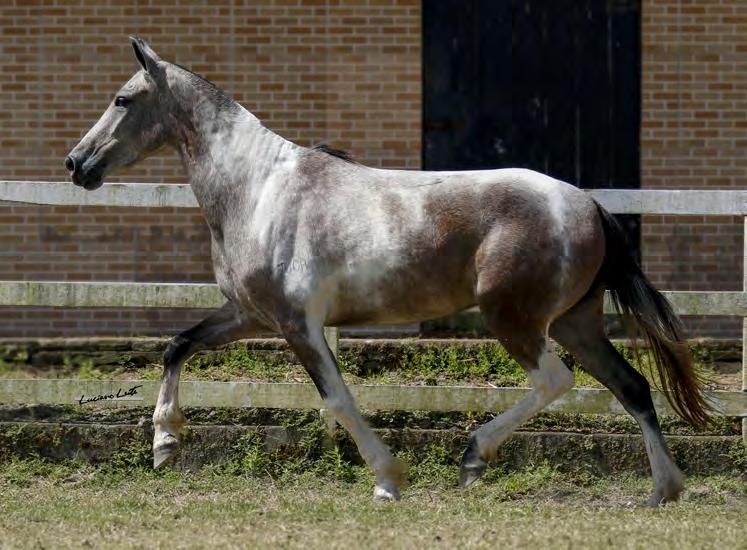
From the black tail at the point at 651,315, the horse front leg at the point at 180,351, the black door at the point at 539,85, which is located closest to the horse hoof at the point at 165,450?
the horse front leg at the point at 180,351

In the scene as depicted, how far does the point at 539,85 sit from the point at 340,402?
464 cm

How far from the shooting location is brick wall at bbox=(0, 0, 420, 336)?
1020cm

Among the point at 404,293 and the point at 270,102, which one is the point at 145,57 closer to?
the point at 404,293

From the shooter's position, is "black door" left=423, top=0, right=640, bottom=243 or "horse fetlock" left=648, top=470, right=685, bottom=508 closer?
"horse fetlock" left=648, top=470, right=685, bottom=508

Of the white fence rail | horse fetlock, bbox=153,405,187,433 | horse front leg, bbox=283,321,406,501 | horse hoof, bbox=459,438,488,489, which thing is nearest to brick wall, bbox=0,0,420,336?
the white fence rail

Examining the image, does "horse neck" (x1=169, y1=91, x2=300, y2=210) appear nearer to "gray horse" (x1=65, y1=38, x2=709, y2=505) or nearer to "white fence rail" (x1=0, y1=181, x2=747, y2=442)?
"gray horse" (x1=65, y1=38, x2=709, y2=505)

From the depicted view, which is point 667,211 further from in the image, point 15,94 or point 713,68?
point 15,94

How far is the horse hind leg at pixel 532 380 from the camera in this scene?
6227 millimetres

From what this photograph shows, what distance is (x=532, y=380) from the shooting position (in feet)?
20.8

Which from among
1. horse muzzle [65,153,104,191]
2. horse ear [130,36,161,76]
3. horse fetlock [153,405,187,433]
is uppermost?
horse ear [130,36,161,76]

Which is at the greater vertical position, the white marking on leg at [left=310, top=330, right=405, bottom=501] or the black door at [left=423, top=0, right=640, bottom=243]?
the black door at [left=423, top=0, right=640, bottom=243]

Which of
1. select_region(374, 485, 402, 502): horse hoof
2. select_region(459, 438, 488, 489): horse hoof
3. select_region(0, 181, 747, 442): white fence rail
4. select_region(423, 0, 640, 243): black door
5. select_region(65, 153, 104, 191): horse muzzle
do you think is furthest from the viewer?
select_region(423, 0, 640, 243): black door

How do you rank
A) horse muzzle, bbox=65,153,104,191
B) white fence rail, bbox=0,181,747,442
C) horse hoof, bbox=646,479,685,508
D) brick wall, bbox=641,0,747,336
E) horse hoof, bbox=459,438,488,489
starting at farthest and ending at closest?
brick wall, bbox=641,0,747,336 → white fence rail, bbox=0,181,747,442 → horse muzzle, bbox=65,153,104,191 → horse hoof, bbox=646,479,685,508 → horse hoof, bbox=459,438,488,489

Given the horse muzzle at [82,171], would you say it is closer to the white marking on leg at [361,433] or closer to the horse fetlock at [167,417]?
the horse fetlock at [167,417]
